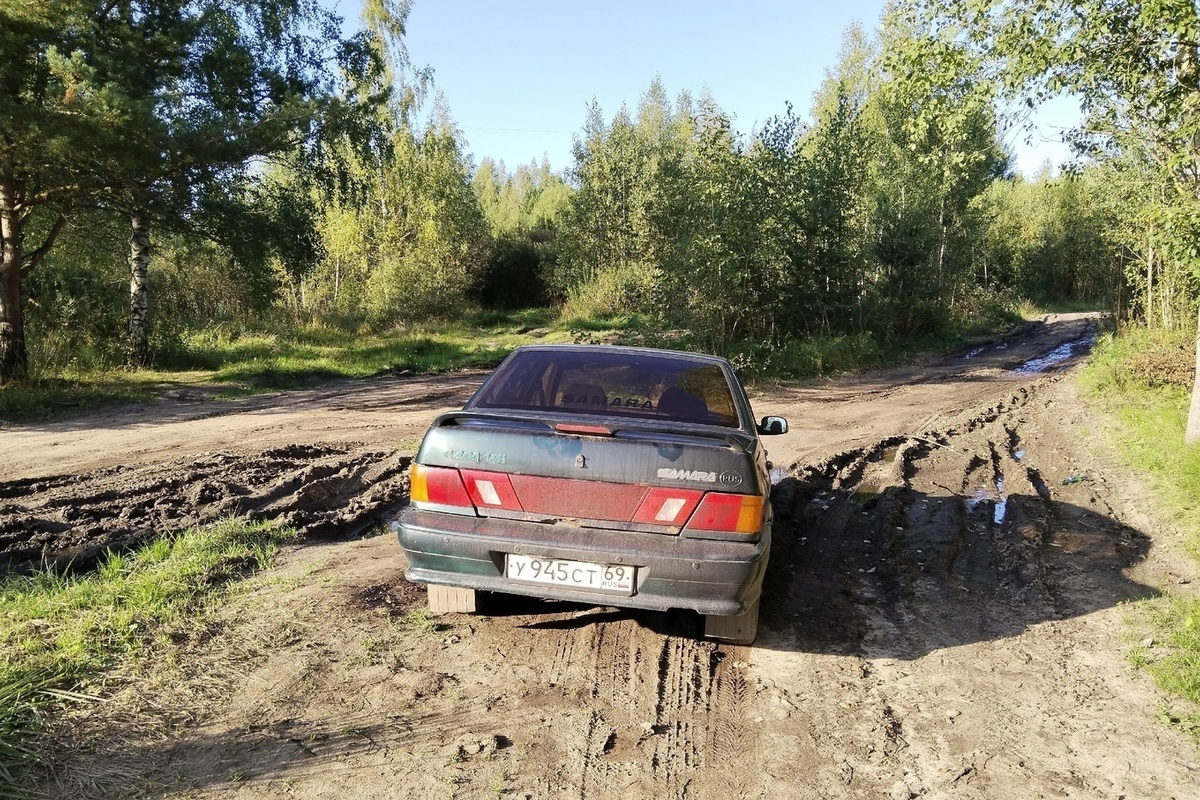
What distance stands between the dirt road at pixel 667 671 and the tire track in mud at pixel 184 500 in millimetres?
41

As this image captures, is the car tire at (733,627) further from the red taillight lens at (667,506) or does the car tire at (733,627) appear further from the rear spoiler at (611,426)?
the rear spoiler at (611,426)

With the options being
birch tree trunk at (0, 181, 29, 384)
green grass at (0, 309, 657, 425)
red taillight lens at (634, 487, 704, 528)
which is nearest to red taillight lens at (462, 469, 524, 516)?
red taillight lens at (634, 487, 704, 528)

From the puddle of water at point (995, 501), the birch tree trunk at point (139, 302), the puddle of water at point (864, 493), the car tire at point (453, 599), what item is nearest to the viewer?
the car tire at point (453, 599)

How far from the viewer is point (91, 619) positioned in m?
3.90

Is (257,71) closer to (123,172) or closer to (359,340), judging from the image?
(123,172)

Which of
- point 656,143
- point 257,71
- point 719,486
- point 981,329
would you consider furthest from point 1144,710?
point 656,143

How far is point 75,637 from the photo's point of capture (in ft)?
12.0

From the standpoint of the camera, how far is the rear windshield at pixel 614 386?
4.39 m

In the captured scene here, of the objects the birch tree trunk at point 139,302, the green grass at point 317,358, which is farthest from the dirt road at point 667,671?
the birch tree trunk at point 139,302

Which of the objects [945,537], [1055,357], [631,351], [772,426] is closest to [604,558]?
[631,351]

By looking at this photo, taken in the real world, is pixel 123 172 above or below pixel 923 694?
above

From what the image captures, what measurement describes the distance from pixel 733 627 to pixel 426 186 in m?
27.7

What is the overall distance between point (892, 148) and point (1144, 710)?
27.6 m

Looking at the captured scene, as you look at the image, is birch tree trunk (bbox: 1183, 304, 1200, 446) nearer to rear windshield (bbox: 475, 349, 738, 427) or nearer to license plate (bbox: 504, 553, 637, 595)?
rear windshield (bbox: 475, 349, 738, 427)
